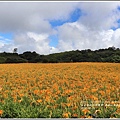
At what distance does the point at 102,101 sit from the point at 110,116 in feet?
2.34

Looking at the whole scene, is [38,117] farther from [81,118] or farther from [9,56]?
[9,56]

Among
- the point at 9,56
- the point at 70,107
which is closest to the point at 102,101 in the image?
the point at 70,107

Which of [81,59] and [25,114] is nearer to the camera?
[25,114]

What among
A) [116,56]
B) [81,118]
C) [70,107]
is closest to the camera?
[81,118]

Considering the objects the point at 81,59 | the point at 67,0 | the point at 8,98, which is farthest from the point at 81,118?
the point at 81,59

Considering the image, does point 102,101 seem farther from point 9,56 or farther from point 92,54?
point 9,56

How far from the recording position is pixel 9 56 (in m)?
20.1

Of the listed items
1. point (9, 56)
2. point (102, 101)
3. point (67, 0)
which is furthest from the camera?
point (9, 56)

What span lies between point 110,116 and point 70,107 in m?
0.73

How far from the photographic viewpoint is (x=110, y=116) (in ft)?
12.7

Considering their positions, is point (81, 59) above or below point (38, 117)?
above

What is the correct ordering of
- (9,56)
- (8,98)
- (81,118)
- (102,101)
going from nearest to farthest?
(81,118), (102,101), (8,98), (9,56)

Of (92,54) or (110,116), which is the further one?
(92,54)

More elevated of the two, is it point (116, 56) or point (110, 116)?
point (116, 56)
